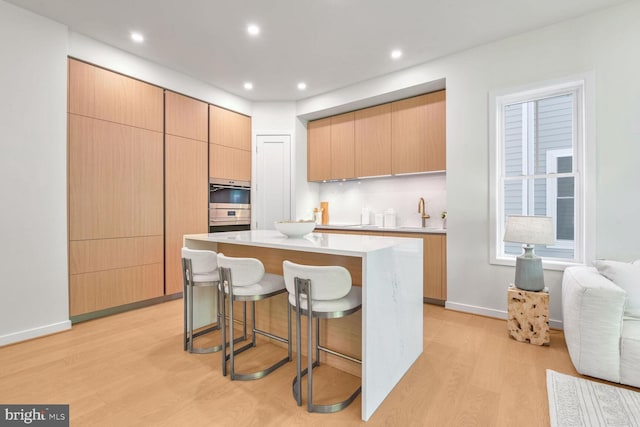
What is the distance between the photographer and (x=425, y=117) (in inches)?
151

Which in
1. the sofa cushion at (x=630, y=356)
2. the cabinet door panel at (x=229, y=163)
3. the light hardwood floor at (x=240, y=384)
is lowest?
the light hardwood floor at (x=240, y=384)

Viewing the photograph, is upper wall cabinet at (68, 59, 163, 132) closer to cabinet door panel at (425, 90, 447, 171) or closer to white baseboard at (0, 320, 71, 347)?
white baseboard at (0, 320, 71, 347)

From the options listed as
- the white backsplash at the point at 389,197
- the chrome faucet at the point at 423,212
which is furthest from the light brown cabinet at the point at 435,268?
the white backsplash at the point at 389,197

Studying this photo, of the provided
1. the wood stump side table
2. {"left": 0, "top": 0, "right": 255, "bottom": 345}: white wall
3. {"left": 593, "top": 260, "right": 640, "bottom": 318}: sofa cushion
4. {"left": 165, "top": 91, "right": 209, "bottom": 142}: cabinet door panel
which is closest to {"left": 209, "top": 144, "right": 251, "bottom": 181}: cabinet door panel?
{"left": 165, "top": 91, "right": 209, "bottom": 142}: cabinet door panel

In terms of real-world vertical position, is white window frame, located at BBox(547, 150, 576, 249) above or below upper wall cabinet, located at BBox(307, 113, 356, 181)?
below

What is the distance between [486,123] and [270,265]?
2.75 metres

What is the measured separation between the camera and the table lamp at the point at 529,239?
2482mm

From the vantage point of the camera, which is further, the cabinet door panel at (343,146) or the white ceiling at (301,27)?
the cabinet door panel at (343,146)

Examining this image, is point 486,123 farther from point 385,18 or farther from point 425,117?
point 385,18

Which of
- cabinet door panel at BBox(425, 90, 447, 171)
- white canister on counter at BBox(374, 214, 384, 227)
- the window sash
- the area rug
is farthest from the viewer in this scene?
white canister on counter at BBox(374, 214, 384, 227)

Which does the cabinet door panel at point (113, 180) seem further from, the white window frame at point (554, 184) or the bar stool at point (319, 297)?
the white window frame at point (554, 184)

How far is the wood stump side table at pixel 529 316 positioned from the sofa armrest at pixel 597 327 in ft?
1.35

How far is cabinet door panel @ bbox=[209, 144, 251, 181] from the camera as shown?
4348 mm

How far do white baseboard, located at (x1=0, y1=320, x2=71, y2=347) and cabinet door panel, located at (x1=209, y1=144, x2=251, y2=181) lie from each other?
238 cm
